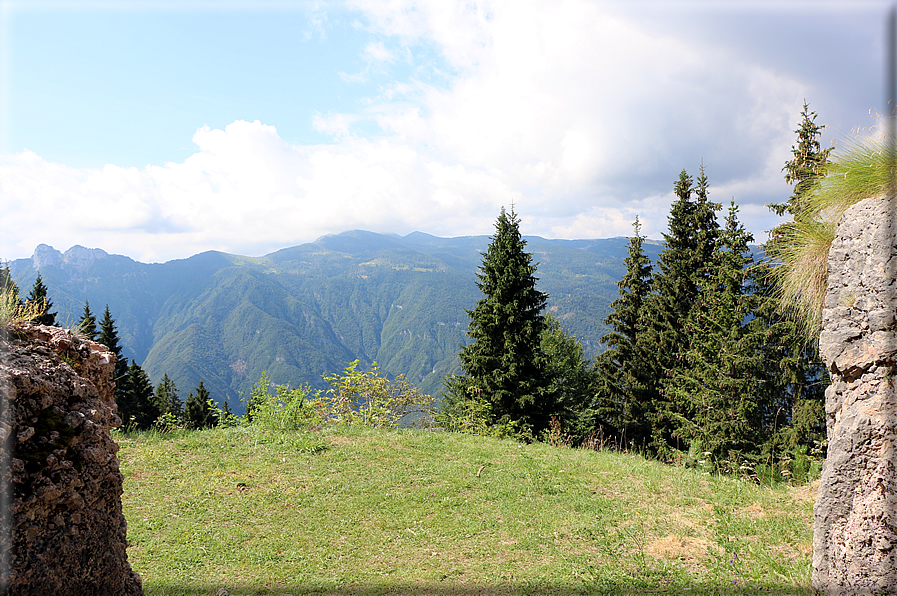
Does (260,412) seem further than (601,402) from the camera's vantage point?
No

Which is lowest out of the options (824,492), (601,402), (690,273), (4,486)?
(601,402)

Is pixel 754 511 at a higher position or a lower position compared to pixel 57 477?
lower

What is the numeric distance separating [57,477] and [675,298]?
26.1m

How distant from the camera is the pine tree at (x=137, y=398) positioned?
37.2 meters

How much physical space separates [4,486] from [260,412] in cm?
861

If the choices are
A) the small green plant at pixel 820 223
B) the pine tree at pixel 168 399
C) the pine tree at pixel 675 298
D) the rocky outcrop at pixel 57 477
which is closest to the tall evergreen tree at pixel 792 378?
the pine tree at pixel 675 298

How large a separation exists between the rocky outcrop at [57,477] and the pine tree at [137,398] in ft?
129

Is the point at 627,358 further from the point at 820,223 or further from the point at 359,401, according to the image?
the point at 820,223

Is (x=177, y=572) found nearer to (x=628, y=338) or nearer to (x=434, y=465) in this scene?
(x=434, y=465)

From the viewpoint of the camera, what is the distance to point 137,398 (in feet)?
133

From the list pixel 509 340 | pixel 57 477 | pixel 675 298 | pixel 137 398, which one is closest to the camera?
pixel 57 477

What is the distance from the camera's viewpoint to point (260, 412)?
11.1 m

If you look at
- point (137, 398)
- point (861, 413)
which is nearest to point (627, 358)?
point (861, 413)

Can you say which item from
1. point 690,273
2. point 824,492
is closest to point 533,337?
point 690,273
